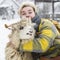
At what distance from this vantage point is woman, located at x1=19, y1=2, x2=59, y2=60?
95 cm

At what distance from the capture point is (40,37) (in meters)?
0.97

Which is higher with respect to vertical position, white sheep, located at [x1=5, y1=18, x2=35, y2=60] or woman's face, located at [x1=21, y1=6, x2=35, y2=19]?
woman's face, located at [x1=21, y1=6, x2=35, y2=19]

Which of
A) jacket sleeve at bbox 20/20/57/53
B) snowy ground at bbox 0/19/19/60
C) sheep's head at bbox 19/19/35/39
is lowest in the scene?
snowy ground at bbox 0/19/19/60

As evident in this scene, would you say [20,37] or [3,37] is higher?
[20,37]

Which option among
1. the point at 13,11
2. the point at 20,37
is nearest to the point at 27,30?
the point at 20,37

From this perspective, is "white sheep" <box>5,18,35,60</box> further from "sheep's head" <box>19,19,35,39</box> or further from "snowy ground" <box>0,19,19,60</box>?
"snowy ground" <box>0,19,19,60</box>

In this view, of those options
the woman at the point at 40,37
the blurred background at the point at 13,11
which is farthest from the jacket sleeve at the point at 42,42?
the blurred background at the point at 13,11

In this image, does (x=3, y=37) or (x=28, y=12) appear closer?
(x=28, y=12)

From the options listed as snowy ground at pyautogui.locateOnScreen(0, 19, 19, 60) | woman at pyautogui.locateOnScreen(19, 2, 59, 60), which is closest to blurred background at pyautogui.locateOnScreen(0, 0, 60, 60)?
snowy ground at pyautogui.locateOnScreen(0, 19, 19, 60)

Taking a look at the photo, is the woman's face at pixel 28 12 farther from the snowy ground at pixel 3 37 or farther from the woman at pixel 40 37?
the snowy ground at pixel 3 37

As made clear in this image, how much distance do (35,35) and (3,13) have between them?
0.62 metres

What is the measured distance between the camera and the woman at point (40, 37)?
95 centimetres

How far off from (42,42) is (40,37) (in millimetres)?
27

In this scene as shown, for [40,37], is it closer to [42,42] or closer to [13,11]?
[42,42]
